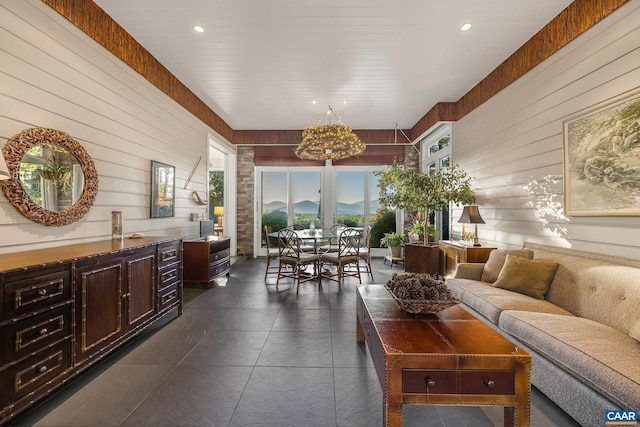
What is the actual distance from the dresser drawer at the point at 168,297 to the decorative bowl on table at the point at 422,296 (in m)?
2.37

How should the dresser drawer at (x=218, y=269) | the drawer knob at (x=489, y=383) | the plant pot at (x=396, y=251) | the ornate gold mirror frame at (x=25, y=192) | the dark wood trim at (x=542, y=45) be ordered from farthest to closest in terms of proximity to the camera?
the plant pot at (x=396, y=251) → the dresser drawer at (x=218, y=269) → the dark wood trim at (x=542, y=45) → the ornate gold mirror frame at (x=25, y=192) → the drawer knob at (x=489, y=383)

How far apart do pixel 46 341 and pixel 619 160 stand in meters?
4.19

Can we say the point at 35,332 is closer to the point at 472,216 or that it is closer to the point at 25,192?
the point at 25,192

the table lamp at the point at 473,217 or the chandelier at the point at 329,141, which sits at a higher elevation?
the chandelier at the point at 329,141

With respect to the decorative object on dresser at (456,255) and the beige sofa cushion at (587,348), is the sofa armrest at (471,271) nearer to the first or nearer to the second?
the decorative object on dresser at (456,255)

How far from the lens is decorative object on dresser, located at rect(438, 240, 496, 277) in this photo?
3.61 m

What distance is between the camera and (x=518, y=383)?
49.6 inches

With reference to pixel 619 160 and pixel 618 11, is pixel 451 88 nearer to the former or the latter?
pixel 618 11

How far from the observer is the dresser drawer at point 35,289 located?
1456mm

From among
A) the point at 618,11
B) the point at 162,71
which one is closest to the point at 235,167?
the point at 162,71

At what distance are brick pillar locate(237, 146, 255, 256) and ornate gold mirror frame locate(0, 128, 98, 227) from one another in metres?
4.27

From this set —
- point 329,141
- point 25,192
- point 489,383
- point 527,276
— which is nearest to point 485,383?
point 489,383

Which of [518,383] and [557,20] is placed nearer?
[518,383]

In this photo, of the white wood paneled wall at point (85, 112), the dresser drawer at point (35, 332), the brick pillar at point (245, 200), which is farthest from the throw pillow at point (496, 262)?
the brick pillar at point (245, 200)
